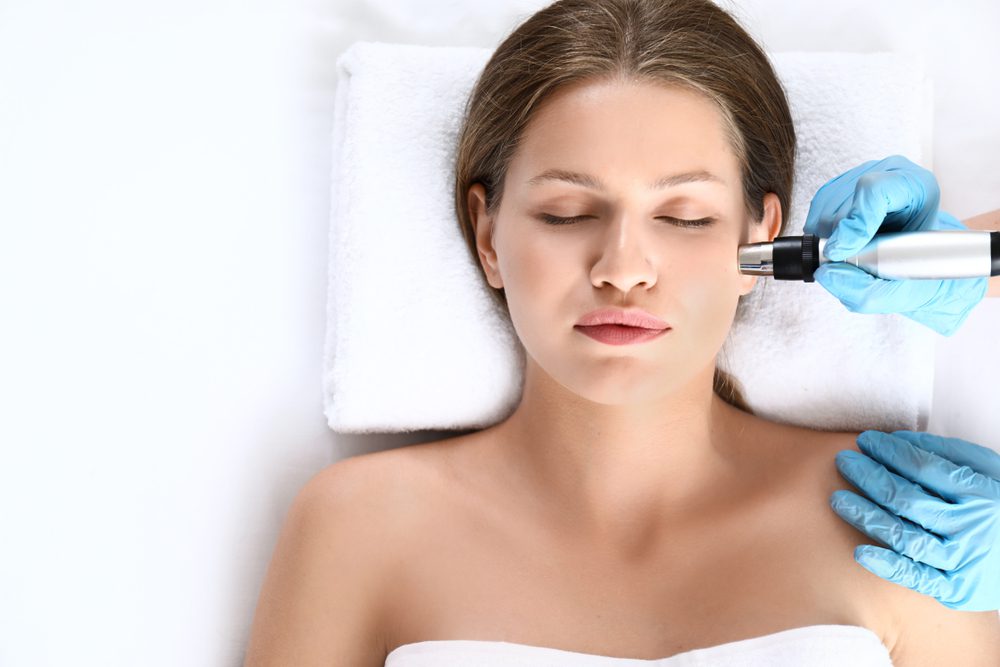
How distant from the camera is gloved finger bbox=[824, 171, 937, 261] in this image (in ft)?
4.14

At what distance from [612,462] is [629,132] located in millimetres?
504

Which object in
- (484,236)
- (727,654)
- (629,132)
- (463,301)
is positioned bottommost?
(727,654)

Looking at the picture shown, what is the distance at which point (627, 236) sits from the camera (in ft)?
4.24

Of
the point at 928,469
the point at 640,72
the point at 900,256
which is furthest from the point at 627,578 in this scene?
the point at 640,72

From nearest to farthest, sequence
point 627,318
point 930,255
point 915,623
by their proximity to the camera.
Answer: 1. point 930,255
2. point 627,318
3. point 915,623

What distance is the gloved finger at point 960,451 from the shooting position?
1517 mm

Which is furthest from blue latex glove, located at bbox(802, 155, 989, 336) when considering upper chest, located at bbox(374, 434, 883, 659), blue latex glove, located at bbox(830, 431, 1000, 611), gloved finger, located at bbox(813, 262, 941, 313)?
upper chest, located at bbox(374, 434, 883, 659)

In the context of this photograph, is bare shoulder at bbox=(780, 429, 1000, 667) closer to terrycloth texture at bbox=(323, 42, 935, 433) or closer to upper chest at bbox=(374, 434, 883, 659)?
upper chest at bbox=(374, 434, 883, 659)

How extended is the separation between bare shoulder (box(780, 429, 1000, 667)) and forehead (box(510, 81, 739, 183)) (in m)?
0.60

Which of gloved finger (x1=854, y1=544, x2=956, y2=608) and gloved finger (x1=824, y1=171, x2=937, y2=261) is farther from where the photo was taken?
gloved finger (x1=854, y1=544, x2=956, y2=608)

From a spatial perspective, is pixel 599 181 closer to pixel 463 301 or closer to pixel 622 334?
pixel 622 334

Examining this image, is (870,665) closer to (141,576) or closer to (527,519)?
(527,519)

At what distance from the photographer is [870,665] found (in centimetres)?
132

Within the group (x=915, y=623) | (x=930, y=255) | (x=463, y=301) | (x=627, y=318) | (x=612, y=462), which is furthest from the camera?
(x=463, y=301)
